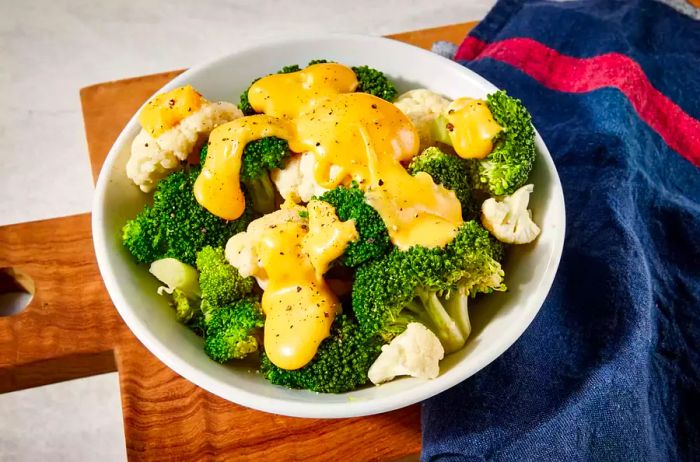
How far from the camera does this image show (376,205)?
3.91 feet

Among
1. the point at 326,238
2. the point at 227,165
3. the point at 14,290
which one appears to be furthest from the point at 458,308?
the point at 14,290

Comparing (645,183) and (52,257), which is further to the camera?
(645,183)

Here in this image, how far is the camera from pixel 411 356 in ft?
3.77

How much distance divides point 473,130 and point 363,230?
1.05 ft

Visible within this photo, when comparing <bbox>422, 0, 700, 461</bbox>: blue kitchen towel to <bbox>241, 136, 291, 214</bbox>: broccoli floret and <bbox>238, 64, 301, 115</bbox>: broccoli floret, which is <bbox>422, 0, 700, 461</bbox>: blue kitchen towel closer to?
<bbox>241, 136, 291, 214</bbox>: broccoli floret

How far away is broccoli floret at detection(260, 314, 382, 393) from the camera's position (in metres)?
1.19

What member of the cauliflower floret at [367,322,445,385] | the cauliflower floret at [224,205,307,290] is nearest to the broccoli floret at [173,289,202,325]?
the cauliflower floret at [224,205,307,290]

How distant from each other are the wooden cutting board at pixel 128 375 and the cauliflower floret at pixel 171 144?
385 millimetres

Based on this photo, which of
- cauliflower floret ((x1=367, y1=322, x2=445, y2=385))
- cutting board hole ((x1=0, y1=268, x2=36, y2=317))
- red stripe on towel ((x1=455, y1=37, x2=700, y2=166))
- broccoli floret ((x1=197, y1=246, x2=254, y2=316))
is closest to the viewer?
cauliflower floret ((x1=367, y1=322, x2=445, y2=385))

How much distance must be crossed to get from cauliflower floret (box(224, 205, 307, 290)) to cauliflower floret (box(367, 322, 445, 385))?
0.26 metres

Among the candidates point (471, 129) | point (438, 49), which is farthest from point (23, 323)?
point (438, 49)

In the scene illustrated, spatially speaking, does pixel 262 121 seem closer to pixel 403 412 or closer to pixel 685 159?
pixel 403 412

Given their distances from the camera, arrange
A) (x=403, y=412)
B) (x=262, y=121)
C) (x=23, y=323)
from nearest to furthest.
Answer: (x=262, y=121) < (x=403, y=412) < (x=23, y=323)

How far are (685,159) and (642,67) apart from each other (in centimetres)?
29
